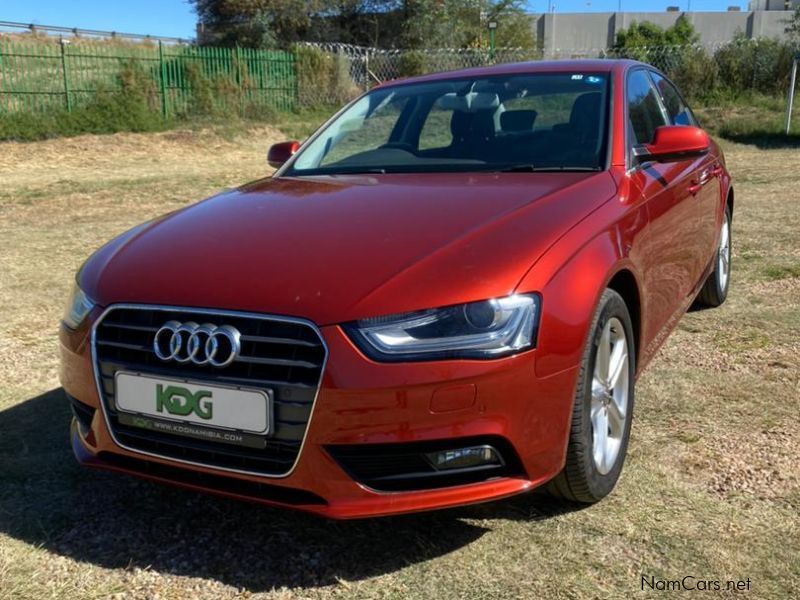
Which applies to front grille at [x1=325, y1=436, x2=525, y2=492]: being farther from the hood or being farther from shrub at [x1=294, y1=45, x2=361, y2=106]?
shrub at [x1=294, y1=45, x2=361, y2=106]

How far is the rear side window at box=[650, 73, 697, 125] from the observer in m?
4.38

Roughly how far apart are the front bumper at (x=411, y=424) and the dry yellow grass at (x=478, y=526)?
0.91ft

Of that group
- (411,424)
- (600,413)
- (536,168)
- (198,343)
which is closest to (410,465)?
(411,424)

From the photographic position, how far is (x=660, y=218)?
3.26 meters

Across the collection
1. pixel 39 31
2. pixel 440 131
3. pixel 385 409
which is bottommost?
pixel 385 409

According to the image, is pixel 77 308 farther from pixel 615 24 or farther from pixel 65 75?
pixel 615 24

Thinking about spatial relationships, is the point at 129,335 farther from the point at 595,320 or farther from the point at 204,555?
the point at 595,320

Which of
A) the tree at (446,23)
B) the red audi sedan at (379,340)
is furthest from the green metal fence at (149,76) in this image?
the red audi sedan at (379,340)

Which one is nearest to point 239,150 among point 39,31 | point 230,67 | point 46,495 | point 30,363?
point 230,67

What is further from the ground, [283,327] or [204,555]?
[283,327]

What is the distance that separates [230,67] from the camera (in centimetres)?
1947

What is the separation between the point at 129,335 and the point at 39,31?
2594 cm

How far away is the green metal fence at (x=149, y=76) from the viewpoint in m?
16.1

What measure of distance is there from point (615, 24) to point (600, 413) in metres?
77.3
